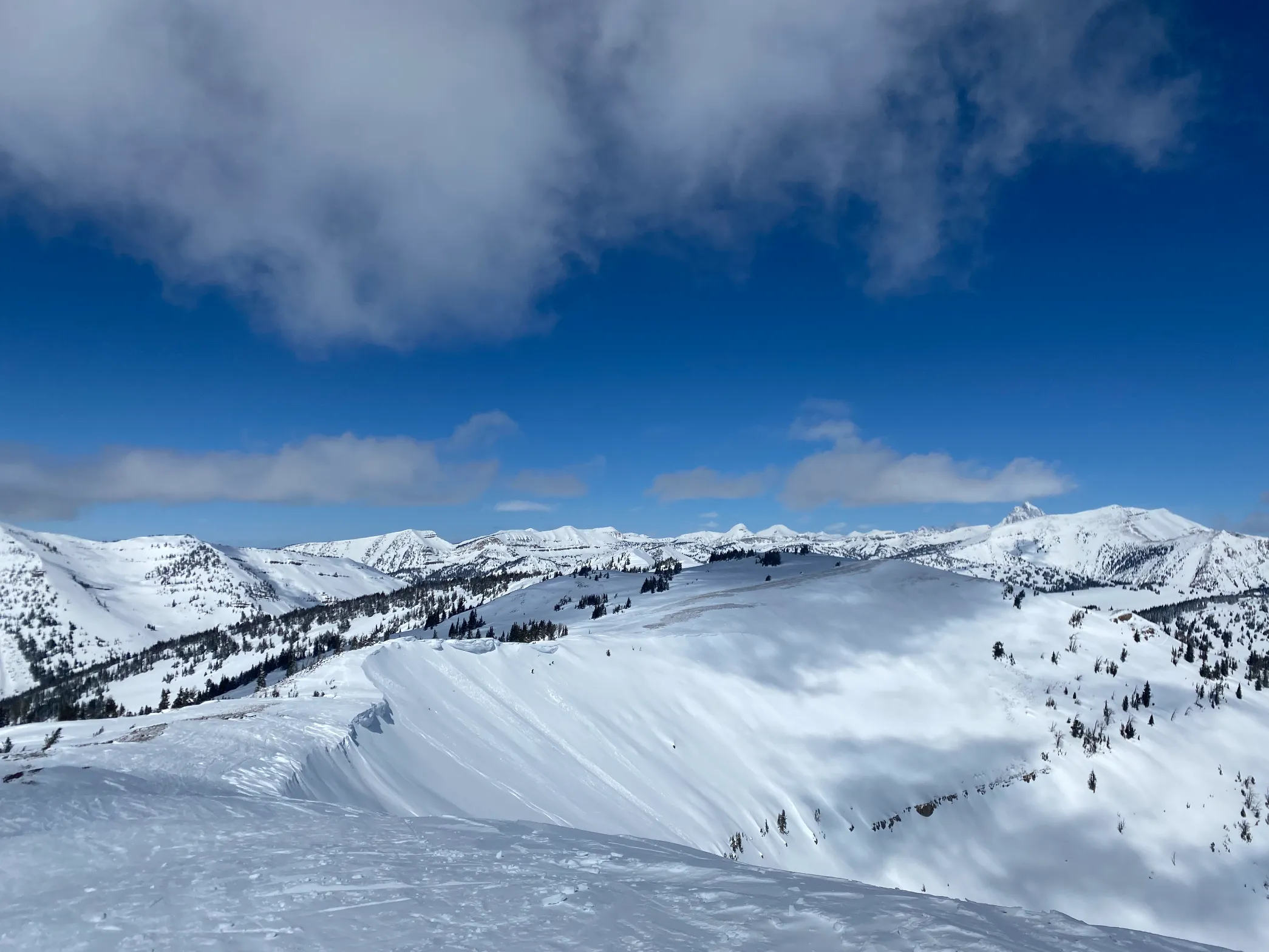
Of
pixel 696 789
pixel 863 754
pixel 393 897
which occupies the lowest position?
pixel 696 789

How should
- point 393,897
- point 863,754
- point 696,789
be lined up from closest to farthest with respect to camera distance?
1. point 393,897
2. point 696,789
3. point 863,754

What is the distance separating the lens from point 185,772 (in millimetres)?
13328

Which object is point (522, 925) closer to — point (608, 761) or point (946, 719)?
point (608, 761)

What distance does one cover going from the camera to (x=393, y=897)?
7.36 meters

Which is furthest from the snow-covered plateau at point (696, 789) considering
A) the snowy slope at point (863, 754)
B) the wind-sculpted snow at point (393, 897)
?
the snowy slope at point (863, 754)

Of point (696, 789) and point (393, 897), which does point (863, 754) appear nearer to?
point (696, 789)

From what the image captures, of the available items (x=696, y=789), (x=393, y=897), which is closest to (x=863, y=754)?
(x=696, y=789)

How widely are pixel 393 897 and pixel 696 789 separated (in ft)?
83.0

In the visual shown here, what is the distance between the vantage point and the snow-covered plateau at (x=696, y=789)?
7.09 meters

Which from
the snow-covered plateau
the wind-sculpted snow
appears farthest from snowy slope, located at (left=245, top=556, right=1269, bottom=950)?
the wind-sculpted snow

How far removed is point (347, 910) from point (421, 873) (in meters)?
1.50

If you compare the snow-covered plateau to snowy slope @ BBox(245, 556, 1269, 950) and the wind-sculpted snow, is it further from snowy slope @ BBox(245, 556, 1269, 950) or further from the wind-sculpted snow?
snowy slope @ BBox(245, 556, 1269, 950)

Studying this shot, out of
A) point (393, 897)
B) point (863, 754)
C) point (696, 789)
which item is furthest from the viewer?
point (863, 754)

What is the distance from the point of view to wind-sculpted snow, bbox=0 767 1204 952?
632 cm
